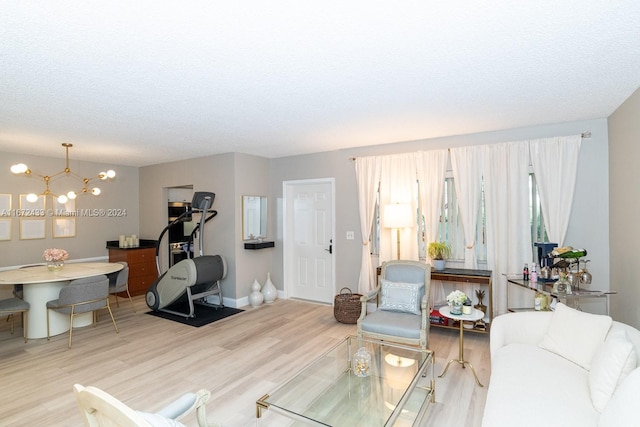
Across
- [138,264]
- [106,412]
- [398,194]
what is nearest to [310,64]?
[106,412]

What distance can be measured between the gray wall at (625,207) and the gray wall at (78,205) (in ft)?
25.5

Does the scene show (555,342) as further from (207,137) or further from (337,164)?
(207,137)

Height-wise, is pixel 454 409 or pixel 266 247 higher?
pixel 266 247

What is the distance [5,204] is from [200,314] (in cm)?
355

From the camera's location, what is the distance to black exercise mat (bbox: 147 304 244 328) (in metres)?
4.64

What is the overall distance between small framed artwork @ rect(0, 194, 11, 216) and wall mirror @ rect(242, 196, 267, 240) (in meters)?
3.65

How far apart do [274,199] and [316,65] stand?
3.85m

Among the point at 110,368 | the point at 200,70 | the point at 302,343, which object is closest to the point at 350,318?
the point at 302,343

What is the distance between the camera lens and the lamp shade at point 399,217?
434cm

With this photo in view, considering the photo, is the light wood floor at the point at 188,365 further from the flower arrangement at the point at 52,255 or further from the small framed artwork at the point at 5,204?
the small framed artwork at the point at 5,204

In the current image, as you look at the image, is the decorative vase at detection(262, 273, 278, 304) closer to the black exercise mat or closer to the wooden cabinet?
the black exercise mat

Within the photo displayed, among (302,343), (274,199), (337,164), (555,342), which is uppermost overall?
(337,164)

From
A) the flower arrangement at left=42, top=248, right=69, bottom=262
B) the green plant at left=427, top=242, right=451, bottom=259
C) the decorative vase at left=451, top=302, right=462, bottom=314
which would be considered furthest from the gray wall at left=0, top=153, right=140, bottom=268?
the decorative vase at left=451, top=302, right=462, bottom=314

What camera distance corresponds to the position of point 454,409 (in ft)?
8.28
